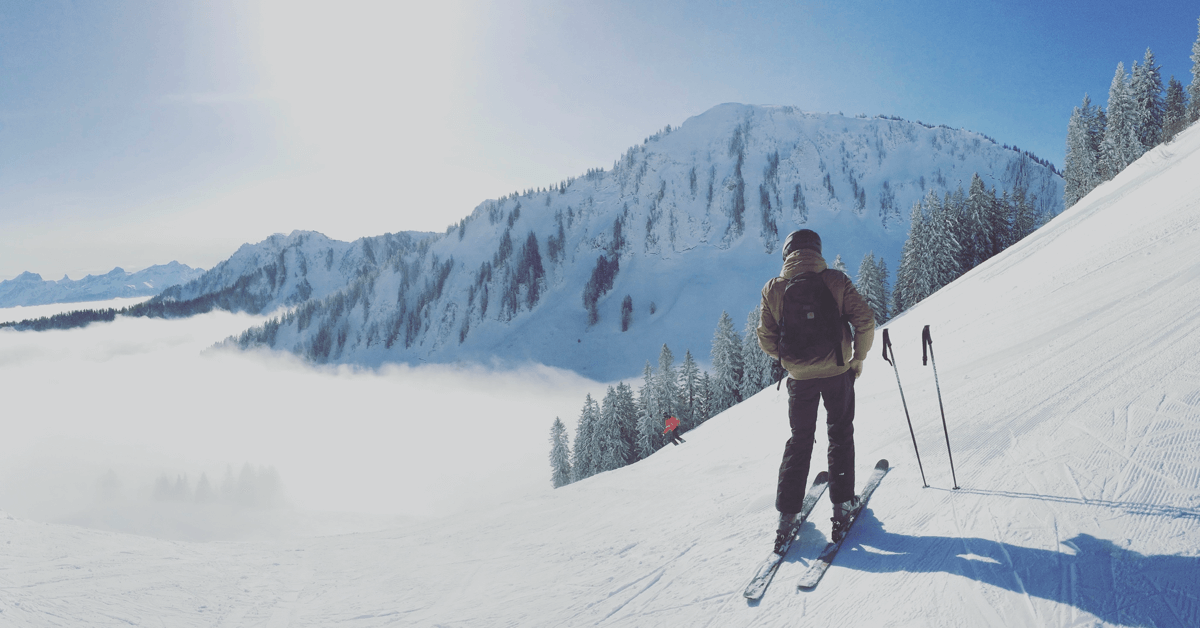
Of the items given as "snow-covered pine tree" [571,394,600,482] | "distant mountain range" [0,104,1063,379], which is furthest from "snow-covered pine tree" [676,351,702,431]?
"distant mountain range" [0,104,1063,379]

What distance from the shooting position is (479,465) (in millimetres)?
70688

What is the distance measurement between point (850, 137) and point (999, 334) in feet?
573

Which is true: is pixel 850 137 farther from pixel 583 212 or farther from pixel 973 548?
pixel 973 548

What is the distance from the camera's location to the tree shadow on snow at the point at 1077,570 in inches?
83.5

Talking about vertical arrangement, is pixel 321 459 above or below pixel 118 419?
above

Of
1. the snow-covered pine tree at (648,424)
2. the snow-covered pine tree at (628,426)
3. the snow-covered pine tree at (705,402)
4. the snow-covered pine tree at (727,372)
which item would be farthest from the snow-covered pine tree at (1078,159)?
the snow-covered pine tree at (628,426)

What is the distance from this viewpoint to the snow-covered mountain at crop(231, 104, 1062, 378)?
369 ft

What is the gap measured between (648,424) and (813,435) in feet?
125

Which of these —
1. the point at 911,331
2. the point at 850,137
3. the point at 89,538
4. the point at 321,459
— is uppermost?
the point at 850,137

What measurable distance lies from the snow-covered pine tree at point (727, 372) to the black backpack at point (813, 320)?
39.8m

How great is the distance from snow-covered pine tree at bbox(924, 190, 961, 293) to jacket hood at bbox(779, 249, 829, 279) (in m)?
41.8

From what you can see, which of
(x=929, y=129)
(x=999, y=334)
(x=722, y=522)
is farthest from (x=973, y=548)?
(x=929, y=129)

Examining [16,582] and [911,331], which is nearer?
[16,582]

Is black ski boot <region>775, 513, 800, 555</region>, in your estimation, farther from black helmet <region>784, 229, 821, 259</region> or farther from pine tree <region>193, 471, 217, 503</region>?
pine tree <region>193, 471, 217, 503</region>
